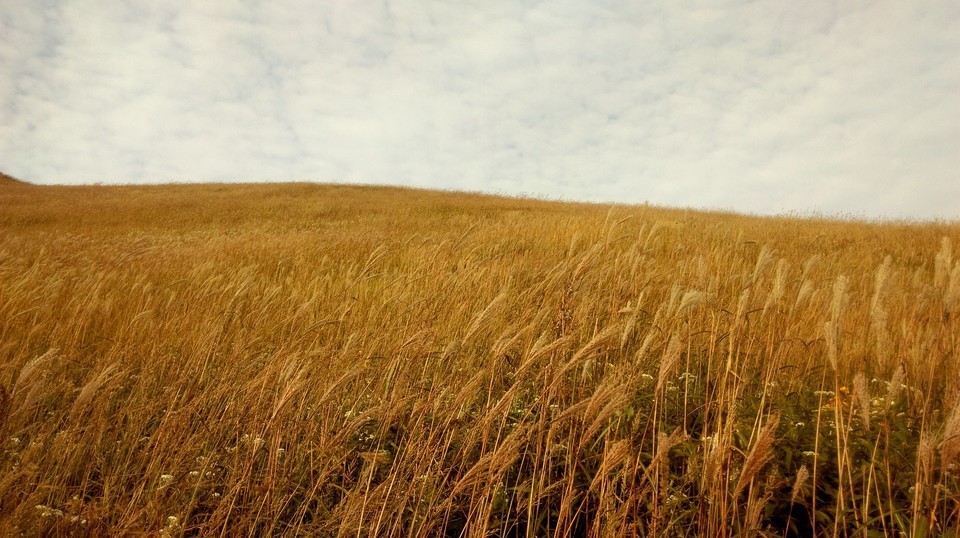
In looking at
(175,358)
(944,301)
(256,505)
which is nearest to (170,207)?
(175,358)

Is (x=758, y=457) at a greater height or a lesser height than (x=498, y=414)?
greater

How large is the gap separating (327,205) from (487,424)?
68.5 feet

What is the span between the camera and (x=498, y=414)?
1.83m

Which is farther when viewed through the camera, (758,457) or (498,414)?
(498,414)

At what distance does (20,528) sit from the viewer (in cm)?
133

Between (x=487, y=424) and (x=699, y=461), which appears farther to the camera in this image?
(x=699, y=461)

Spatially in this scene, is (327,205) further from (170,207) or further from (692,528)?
(692,528)

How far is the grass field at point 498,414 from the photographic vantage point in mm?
1342

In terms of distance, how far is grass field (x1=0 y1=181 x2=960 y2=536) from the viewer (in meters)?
1.34

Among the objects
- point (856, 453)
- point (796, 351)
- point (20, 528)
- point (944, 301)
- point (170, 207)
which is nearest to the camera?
point (20, 528)

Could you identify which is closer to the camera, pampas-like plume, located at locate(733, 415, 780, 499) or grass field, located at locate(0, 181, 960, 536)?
pampas-like plume, located at locate(733, 415, 780, 499)

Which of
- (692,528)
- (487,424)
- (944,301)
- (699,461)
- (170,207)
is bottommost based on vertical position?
(692,528)

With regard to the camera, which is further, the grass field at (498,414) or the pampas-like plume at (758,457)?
the grass field at (498,414)

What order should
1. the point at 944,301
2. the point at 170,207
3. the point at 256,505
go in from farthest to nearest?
the point at 170,207 < the point at 944,301 < the point at 256,505
